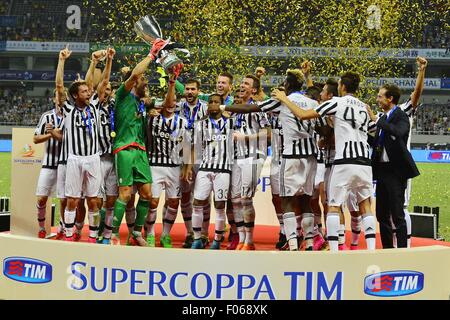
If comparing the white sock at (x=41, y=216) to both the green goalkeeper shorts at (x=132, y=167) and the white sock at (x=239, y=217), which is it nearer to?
the green goalkeeper shorts at (x=132, y=167)

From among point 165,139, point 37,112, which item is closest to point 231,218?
point 165,139

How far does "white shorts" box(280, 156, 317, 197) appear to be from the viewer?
30.0 ft

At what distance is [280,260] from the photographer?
7520mm

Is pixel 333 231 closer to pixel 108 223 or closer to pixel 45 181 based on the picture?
pixel 108 223

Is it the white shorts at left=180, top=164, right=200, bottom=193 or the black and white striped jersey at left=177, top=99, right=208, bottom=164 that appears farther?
the white shorts at left=180, top=164, right=200, bottom=193

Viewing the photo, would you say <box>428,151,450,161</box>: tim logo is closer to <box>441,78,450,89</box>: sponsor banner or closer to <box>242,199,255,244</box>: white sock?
<box>441,78,450,89</box>: sponsor banner

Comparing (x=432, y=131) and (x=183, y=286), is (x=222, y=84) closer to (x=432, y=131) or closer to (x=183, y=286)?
(x=183, y=286)

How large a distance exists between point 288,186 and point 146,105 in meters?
2.07

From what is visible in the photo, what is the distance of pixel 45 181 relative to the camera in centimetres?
1107

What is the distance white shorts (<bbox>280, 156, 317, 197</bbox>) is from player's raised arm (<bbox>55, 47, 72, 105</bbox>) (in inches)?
115

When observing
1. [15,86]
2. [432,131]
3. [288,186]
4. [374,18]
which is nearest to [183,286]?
[288,186]

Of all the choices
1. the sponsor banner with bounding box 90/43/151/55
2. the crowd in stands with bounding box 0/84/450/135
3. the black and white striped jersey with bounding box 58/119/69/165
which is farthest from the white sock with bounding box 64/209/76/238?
the crowd in stands with bounding box 0/84/450/135

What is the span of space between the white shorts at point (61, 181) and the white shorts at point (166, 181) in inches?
45.3
